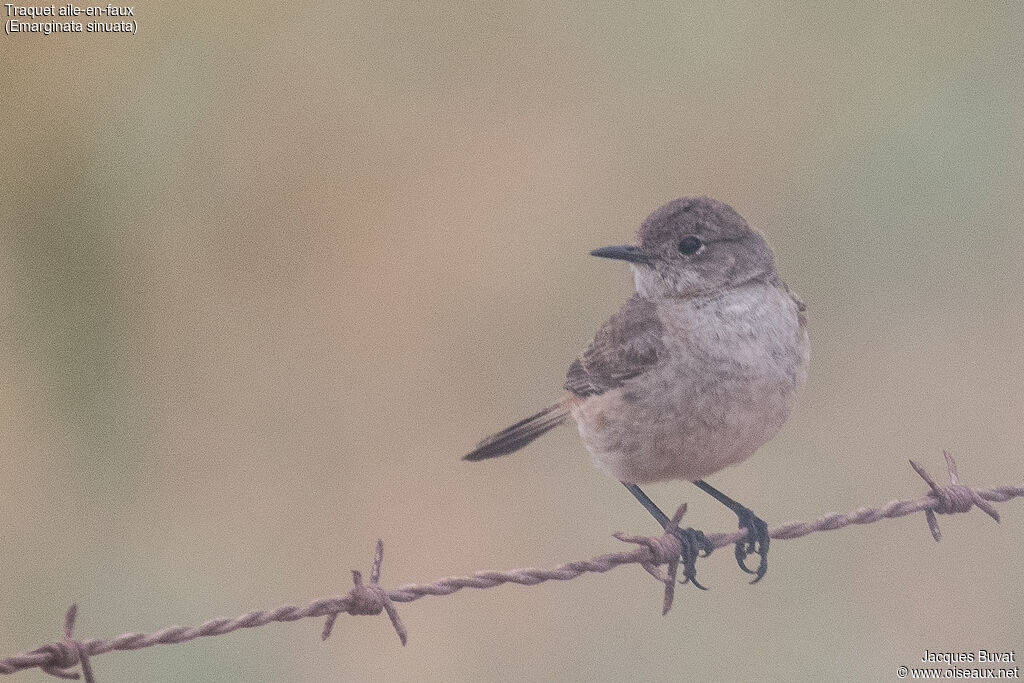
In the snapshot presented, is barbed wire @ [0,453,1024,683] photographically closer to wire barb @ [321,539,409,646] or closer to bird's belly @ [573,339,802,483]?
wire barb @ [321,539,409,646]

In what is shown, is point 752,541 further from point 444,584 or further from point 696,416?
point 444,584

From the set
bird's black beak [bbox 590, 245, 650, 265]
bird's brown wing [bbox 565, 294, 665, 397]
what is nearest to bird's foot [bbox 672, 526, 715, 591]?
bird's brown wing [bbox 565, 294, 665, 397]

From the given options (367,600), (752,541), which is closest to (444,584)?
(367,600)

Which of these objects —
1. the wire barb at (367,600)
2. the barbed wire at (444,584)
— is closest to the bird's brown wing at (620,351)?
the barbed wire at (444,584)

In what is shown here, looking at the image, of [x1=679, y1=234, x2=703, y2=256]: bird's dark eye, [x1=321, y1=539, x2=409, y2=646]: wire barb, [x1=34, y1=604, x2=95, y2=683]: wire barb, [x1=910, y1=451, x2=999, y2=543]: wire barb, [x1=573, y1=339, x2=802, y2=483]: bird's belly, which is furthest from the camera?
[x1=679, y1=234, x2=703, y2=256]: bird's dark eye

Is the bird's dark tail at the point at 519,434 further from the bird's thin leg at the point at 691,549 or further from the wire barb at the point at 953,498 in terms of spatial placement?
the wire barb at the point at 953,498

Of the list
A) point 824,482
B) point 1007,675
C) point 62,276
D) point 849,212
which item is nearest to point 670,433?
point 1007,675
